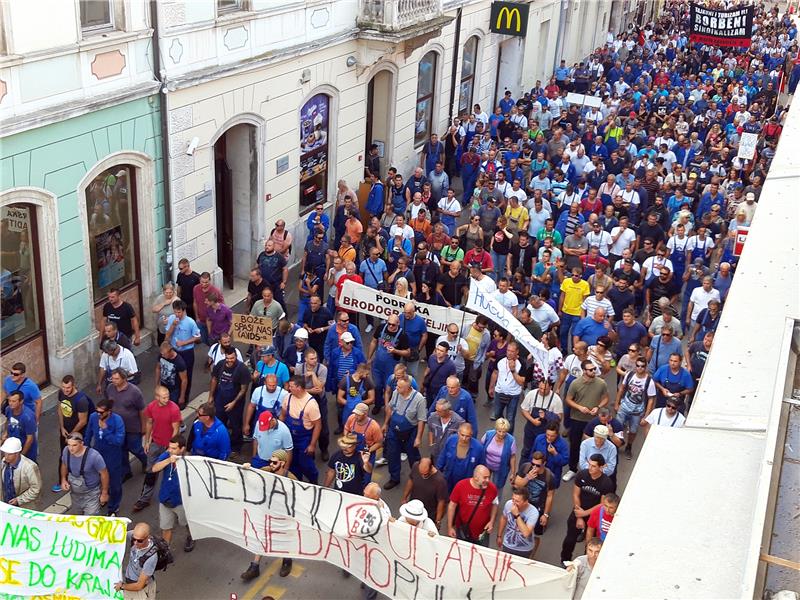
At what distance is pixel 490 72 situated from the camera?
2719 cm

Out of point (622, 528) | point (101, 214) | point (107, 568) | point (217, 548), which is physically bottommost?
point (217, 548)

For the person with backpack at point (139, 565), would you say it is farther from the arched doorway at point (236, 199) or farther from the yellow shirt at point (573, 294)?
the arched doorway at point (236, 199)

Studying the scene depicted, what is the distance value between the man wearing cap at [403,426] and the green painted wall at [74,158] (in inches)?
180

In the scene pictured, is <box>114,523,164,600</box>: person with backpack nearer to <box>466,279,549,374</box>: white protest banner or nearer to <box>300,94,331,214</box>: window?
<box>466,279,549,374</box>: white protest banner

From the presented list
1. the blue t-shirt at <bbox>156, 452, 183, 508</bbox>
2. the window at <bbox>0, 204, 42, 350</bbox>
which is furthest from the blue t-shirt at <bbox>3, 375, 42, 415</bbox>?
the blue t-shirt at <bbox>156, 452, 183, 508</bbox>

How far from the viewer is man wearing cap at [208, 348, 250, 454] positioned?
35.3 ft

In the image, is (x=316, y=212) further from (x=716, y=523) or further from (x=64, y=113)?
(x=716, y=523)

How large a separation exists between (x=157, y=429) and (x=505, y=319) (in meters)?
4.47

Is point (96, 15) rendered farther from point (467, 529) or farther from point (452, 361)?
point (467, 529)

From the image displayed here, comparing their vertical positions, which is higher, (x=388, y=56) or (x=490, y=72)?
(x=388, y=56)

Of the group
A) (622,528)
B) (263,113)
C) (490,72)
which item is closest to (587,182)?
(263,113)

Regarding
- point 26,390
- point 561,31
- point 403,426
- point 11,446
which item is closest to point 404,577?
point 403,426

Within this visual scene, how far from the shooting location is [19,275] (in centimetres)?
1172

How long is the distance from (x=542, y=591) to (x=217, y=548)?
3.64 metres
